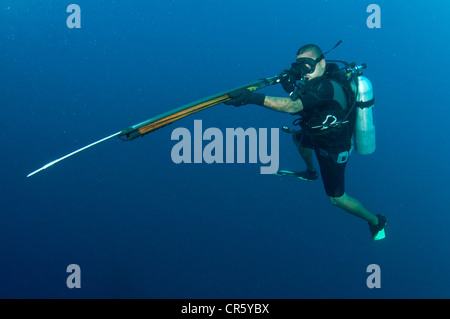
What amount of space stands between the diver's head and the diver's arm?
431mm

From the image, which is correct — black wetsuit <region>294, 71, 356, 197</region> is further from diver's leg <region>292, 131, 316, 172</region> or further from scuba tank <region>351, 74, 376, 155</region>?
diver's leg <region>292, 131, 316, 172</region>

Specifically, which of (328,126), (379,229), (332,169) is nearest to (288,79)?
(328,126)

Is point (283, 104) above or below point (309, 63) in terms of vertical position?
below

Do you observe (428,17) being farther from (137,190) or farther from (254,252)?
(137,190)

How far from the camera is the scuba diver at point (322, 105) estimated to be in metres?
2.81

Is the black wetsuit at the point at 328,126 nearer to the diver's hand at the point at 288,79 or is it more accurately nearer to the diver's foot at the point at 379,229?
the diver's hand at the point at 288,79

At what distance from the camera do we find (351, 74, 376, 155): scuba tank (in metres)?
3.23

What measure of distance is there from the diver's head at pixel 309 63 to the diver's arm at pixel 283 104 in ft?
1.41

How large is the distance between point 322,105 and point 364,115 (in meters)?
0.53

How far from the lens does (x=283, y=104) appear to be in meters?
2.79

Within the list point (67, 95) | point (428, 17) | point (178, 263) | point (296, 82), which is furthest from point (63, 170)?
point (428, 17)

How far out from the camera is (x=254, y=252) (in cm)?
632

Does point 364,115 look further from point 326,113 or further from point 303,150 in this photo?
point 303,150

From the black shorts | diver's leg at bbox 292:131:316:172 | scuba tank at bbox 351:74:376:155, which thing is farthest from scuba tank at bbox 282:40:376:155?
diver's leg at bbox 292:131:316:172
